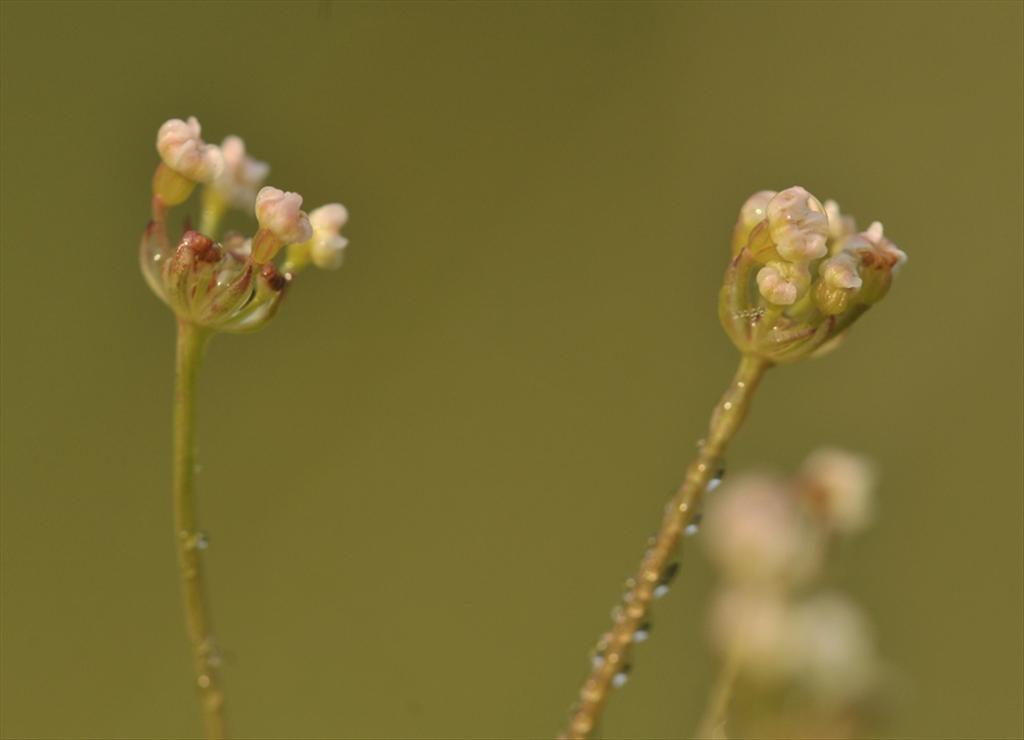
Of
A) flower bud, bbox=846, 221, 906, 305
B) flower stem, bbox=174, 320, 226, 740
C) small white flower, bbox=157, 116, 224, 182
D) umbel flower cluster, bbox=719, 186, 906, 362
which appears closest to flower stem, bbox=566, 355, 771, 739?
umbel flower cluster, bbox=719, 186, 906, 362

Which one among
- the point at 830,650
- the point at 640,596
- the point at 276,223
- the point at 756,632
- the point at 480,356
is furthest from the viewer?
the point at 480,356

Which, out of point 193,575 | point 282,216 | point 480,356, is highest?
point 480,356

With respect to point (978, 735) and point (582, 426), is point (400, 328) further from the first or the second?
point (978, 735)

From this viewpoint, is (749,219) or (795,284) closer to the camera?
(795,284)

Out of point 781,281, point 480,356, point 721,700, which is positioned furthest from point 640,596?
point 480,356

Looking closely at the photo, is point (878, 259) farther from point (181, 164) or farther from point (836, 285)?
point (181, 164)

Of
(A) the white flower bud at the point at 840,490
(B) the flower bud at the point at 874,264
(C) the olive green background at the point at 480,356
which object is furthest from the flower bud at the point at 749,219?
(C) the olive green background at the point at 480,356
